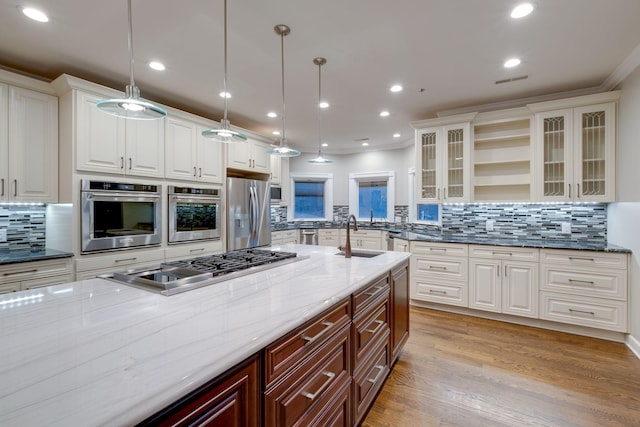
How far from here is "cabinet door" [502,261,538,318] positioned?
3188mm

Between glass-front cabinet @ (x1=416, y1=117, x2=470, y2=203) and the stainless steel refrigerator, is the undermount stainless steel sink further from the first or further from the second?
the stainless steel refrigerator

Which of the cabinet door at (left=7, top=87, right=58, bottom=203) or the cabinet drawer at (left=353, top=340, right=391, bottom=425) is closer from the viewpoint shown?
the cabinet drawer at (left=353, top=340, right=391, bottom=425)

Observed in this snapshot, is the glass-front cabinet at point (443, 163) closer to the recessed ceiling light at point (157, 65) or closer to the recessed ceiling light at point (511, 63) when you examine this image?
the recessed ceiling light at point (511, 63)

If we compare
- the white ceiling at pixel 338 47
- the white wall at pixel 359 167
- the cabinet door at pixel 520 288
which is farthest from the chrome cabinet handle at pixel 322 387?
the white wall at pixel 359 167

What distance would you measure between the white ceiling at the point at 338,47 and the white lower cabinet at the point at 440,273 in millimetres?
1838

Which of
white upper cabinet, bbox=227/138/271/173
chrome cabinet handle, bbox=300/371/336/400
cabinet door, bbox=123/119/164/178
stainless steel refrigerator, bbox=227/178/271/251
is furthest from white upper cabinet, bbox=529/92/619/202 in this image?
cabinet door, bbox=123/119/164/178

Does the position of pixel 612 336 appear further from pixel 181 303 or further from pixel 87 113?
pixel 87 113

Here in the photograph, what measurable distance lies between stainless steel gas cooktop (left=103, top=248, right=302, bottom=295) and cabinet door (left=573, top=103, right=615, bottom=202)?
3.31 meters

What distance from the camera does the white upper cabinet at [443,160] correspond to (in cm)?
374

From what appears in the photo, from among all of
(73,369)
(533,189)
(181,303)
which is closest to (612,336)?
(533,189)

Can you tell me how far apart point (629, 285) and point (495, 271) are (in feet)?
3.62

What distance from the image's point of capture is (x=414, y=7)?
1.93 metres

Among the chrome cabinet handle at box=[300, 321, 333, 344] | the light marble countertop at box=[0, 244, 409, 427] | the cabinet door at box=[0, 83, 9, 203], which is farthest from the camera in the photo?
the cabinet door at box=[0, 83, 9, 203]

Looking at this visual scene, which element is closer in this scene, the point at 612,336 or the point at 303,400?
the point at 303,400
